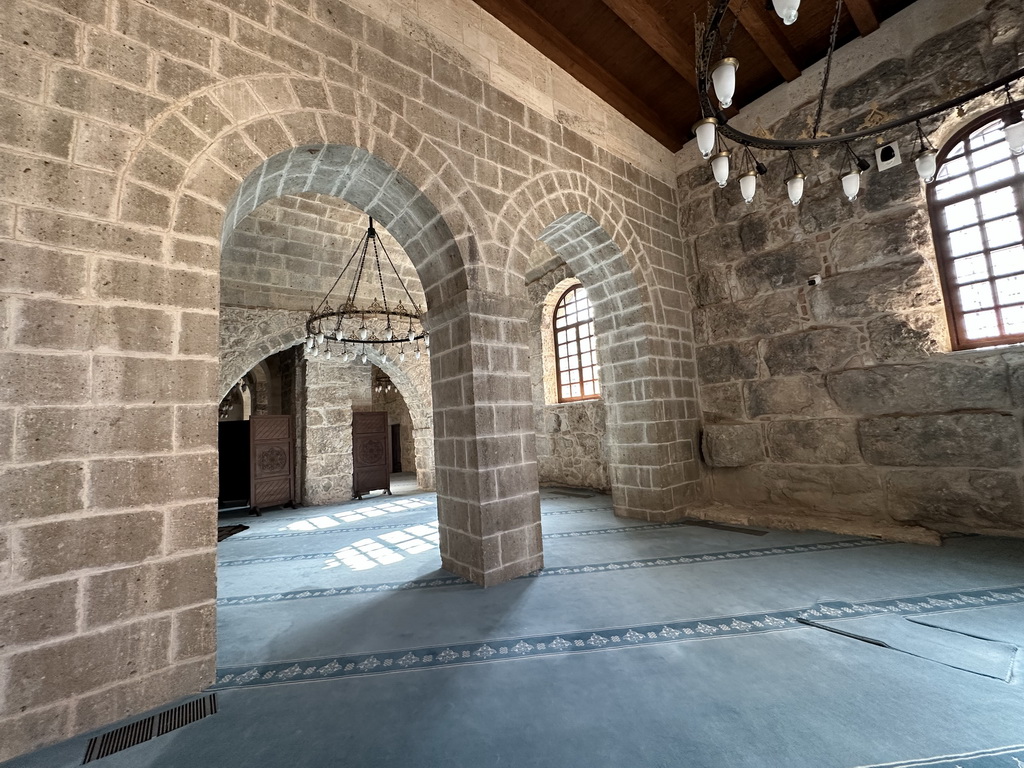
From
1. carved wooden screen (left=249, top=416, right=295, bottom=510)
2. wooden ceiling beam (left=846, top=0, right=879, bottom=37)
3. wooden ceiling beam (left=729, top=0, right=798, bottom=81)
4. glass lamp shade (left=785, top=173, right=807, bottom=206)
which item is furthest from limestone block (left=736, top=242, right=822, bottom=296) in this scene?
carved wooden screen (left=249, top=416, right=295, bottom=510)

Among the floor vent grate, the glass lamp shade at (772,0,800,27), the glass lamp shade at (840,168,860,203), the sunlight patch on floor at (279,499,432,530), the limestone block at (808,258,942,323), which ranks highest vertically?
the glass lamp shade at (772,0,800,27)

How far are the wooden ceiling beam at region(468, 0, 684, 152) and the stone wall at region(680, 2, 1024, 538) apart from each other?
0.91m

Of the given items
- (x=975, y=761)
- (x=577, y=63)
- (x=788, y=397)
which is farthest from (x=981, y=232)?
(x=975, y=761)

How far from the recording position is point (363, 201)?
2.95m

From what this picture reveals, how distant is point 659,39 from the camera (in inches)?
140

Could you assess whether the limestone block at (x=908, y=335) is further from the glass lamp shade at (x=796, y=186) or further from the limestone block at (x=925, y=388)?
the glass lamp shade at (x=796, y=186)

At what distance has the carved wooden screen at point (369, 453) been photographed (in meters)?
7.33

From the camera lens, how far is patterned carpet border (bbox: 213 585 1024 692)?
1.77 metres

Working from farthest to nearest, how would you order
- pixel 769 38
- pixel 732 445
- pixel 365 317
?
pixel 365 317, pixel 732 445, pixel 769 38

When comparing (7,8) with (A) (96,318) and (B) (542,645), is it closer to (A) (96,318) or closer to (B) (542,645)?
(A) (96,318)

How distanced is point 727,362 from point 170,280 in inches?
173

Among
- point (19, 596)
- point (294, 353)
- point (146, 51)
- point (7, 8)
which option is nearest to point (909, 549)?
point (19, 596)

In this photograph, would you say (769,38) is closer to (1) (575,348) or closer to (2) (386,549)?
(1) (575,348)

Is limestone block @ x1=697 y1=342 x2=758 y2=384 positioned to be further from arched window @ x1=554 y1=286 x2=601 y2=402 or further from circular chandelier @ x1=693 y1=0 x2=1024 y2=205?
arched window @ x1=554 y1=286 x2=601 y2=402
